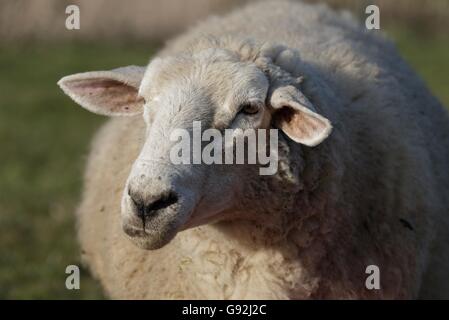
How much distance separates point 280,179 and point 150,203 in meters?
0.62

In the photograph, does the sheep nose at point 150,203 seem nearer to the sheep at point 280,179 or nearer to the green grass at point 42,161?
the sheep at point 280,179

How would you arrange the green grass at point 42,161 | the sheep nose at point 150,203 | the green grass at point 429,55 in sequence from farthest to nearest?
the green grass at point 429,55, the green grass at point 42,161, the sheep nose at point 150,203

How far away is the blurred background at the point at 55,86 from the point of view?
22.5ft

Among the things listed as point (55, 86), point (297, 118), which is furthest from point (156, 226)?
point (55, 86)

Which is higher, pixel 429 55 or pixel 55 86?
pixel 55 86

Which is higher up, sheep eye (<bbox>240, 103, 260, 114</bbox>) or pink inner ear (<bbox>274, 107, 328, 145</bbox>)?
sheep eye (<bbox>240, 103, 260, 114</bbox>)

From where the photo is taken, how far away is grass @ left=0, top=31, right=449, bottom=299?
648 cm

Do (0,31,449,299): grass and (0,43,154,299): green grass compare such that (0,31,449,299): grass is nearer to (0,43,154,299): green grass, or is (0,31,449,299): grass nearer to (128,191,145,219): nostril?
(0,43,154,299): green grass

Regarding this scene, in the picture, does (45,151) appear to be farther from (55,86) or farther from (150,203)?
(150,203)

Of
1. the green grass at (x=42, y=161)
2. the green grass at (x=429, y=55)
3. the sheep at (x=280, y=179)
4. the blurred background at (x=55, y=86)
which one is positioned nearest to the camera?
the sheep at (x=280, y=179)

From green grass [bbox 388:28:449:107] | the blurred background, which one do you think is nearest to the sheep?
the blurred background

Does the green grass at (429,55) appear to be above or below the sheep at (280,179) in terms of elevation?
below

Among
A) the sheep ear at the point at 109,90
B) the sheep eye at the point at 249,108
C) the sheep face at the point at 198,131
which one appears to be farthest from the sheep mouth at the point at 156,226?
the sheep ear at the point at 109,90

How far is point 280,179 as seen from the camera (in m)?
3.86
